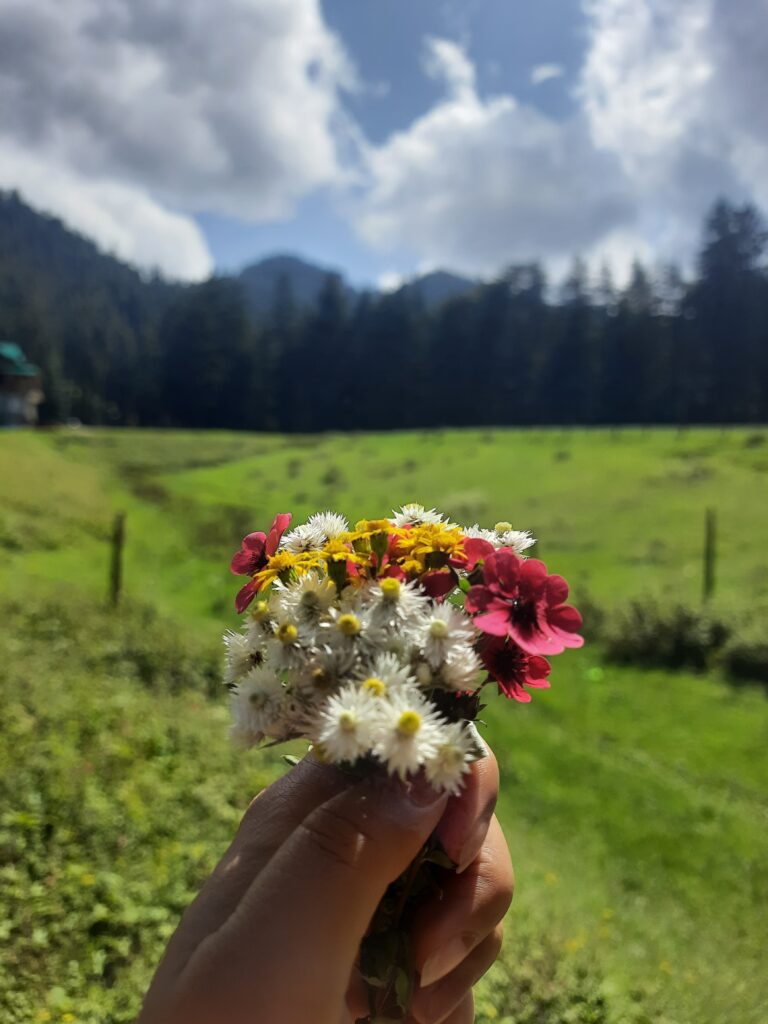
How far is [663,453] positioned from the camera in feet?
83.2

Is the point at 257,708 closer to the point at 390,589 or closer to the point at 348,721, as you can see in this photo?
the point at 348,721

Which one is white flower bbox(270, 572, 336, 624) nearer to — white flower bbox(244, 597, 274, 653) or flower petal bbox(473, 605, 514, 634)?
white flower bbox(244, 597, 274, 653)

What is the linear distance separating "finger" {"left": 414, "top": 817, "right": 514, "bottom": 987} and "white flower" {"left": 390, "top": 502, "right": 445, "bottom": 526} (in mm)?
720

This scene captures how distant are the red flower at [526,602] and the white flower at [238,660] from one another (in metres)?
0.46

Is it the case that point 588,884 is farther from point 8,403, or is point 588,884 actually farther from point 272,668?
point 8,403

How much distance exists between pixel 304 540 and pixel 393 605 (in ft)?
1.23

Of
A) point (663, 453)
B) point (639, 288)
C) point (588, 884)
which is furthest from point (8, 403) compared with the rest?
point (588, 884)

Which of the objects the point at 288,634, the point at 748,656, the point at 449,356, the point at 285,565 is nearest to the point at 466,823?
the point at 288,634

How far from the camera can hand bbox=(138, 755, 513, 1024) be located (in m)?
1.07

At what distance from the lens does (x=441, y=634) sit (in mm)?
1188

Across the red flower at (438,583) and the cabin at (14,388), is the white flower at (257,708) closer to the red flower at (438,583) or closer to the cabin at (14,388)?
the red flower at (438,583)

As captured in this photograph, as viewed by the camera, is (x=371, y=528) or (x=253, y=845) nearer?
(x=253, y=845)

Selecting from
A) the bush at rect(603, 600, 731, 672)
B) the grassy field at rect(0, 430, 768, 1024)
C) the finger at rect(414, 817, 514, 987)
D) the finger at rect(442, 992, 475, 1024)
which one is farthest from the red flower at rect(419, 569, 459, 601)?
the bush at rect(603, 600, 731, 672)

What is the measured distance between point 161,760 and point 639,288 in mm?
59251
